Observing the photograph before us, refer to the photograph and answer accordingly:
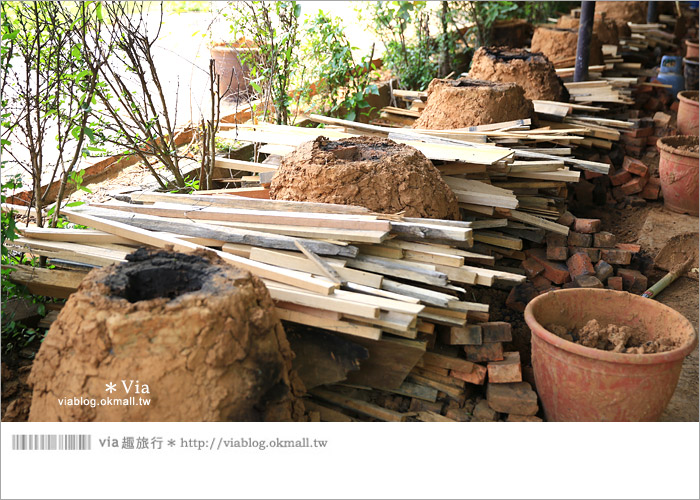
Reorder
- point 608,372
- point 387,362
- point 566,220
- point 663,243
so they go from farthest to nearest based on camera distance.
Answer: point 663,243 < point 566,220 < point 387,362 < point 608,372

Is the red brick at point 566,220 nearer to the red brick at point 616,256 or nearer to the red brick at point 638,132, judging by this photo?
the red brick at point 616,256

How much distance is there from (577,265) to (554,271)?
17cm

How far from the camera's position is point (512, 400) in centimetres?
334

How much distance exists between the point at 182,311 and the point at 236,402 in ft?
1.38

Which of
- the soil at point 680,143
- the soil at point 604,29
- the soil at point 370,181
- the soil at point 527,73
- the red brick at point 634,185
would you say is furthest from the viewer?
the soil at point 604,29

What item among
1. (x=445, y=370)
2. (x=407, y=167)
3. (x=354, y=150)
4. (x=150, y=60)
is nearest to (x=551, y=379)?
(x=445, y=370)

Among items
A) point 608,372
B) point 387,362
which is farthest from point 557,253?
point 387,362

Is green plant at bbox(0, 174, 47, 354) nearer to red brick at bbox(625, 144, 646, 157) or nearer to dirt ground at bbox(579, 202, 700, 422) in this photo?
dirt ground at bbox(579, 202, 700, 422)

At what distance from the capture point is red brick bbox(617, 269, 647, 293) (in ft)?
15.1

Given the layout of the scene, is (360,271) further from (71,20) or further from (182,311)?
(71,20)

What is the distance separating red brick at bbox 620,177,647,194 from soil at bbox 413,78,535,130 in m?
1.50

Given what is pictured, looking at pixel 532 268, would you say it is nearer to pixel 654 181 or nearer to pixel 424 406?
pixel 424 406

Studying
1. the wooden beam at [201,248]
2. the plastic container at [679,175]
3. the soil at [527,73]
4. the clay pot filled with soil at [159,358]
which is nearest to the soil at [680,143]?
the plastic container at [679,175]

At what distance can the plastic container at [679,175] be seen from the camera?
5.89 metres
